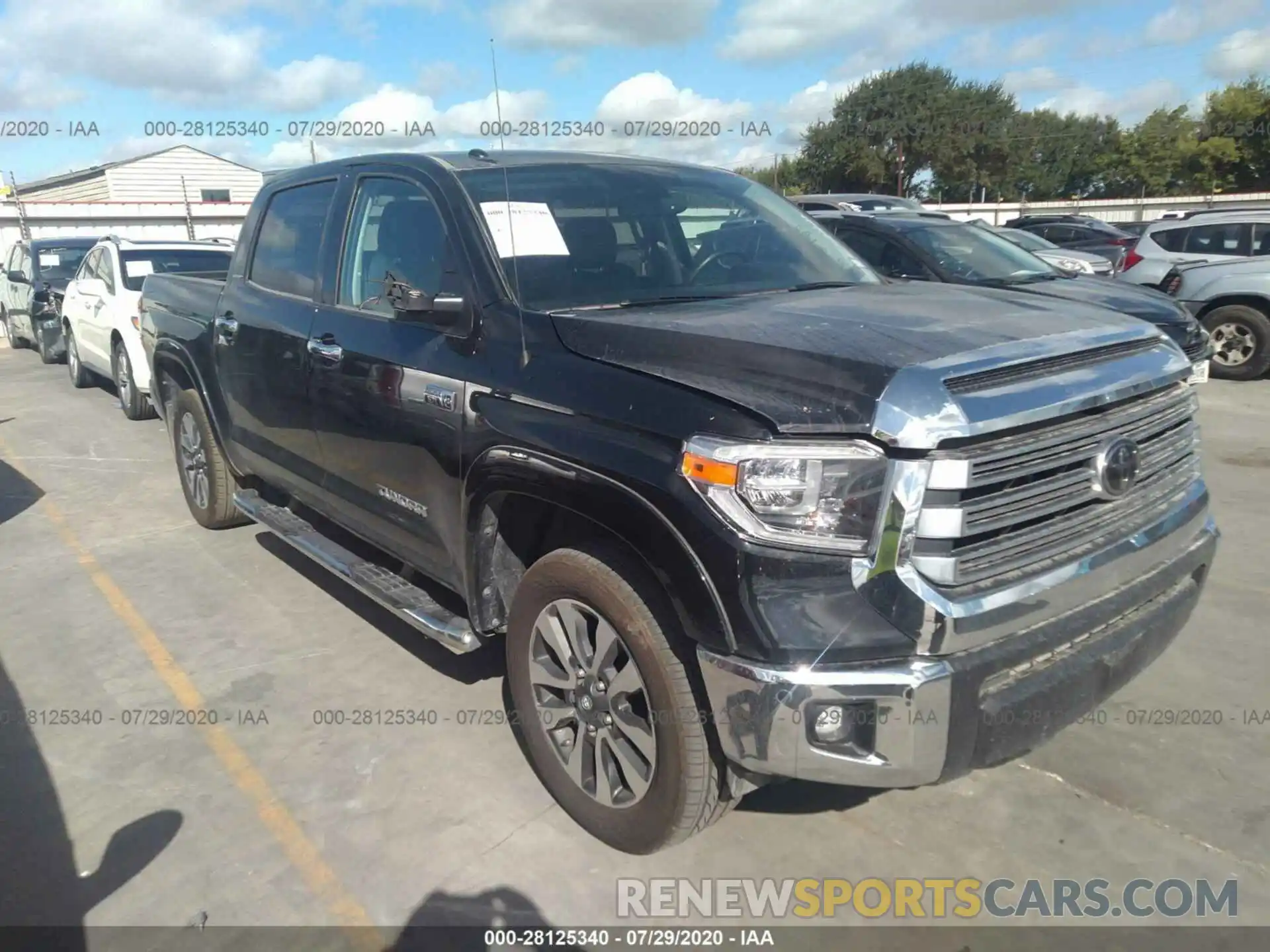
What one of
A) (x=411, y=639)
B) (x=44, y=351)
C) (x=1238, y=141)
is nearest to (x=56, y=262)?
(x=44, y=351)

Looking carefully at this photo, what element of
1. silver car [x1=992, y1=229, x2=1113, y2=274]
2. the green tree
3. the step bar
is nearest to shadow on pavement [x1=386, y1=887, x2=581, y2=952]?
the step bar

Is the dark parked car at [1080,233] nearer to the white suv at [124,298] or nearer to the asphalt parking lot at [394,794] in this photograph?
the white suv at [124,298]

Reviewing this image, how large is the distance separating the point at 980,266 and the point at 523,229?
20.4ft

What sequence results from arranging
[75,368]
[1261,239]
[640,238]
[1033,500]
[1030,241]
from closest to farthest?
[1033,500]
[640,238]
[75,368]
[1261,239]
[1030,241]

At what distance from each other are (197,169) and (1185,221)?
119 ft

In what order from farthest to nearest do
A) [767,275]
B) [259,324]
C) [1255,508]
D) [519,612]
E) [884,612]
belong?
[1255,508]
[259,324]
[767,275]
[519,612]
[884,612]

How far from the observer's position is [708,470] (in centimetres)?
237

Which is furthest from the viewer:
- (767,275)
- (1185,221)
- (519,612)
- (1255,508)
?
(1185,221)

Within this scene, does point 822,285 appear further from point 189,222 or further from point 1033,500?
point 189,222

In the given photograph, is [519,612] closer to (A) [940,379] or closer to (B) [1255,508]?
(A) [940,379]

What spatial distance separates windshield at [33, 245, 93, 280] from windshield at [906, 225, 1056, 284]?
11.7m

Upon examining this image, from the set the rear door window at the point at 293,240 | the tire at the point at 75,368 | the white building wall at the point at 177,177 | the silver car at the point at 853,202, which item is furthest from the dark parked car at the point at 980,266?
the white building wall at the point at 177,177

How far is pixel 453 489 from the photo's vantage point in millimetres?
3254

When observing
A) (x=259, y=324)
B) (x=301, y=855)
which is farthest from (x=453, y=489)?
(x=259, y=324)
